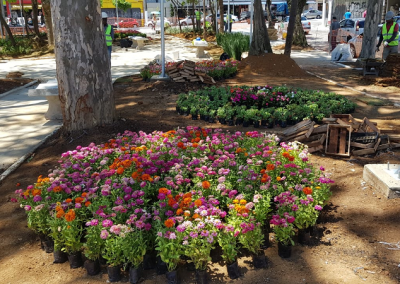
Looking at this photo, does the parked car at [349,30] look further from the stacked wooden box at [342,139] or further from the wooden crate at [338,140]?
the wooden crate at [338,140]

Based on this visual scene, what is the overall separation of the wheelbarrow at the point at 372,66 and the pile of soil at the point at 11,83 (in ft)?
35.8

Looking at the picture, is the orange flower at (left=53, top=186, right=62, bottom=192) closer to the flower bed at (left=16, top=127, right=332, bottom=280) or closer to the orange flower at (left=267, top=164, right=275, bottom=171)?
the flower bed at (left=16, top=127, right=332, bottom=280)

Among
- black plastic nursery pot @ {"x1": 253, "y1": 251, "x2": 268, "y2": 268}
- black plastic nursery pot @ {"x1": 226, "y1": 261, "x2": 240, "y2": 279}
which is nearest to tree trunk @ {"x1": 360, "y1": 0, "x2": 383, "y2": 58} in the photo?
black plastic nursery pot @ {"x1": 253, "y1": 251, "x2": 268, "y2": 268}

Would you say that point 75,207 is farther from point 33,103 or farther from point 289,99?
point 33,103

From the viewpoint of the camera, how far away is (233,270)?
10.5 ft

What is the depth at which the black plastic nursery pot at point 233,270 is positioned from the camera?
3.20 metres

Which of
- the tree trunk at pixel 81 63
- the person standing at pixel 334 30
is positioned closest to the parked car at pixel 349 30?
the person standing at pixel 334 30

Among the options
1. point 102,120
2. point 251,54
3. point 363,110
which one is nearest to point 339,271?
point 102,120

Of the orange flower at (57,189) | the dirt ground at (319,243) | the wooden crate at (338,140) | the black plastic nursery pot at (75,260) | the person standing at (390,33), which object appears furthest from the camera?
the person standing at (390,33)

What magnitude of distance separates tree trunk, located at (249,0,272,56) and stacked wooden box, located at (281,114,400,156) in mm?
9833

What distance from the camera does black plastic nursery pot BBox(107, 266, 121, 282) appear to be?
10.5ft

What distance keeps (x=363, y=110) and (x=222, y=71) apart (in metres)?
5.04

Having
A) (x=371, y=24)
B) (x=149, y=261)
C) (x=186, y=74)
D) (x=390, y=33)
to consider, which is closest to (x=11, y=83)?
(x=186, y=74)

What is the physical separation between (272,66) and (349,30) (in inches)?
478
